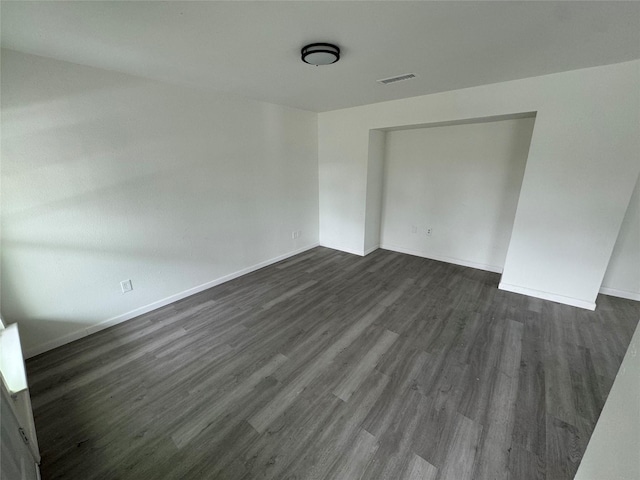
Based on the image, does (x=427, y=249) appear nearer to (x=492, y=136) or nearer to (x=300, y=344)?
(x=492, y=136)

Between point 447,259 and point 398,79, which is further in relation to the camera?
point 447,259

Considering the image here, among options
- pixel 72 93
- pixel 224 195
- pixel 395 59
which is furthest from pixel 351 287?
pixel 72 93

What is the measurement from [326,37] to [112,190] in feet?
7.33

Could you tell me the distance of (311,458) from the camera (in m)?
1.35

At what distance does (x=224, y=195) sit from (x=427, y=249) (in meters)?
3.23

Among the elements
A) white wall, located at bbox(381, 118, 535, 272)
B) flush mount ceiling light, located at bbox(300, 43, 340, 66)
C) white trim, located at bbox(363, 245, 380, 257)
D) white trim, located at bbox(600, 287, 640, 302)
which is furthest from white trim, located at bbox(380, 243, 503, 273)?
flush mount ceiling light, located at bbox(300, 43, 340, 66)

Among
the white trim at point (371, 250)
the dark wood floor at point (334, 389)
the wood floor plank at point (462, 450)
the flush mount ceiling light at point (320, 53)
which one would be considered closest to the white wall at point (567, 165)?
the dark wood floor at point (334, 389)

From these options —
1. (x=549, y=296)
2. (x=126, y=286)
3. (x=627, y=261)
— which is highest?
(x=627, y=261)

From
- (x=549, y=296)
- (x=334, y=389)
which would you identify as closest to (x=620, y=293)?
(x=549, y=296)

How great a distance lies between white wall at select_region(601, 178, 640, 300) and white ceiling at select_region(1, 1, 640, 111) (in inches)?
67.7

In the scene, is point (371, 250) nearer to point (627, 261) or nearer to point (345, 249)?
point (345, 249)

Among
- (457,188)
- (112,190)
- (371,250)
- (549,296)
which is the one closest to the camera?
(112,190)

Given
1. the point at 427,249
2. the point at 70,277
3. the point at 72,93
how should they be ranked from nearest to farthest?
1. the point at 72,93
2. the point at 70,277
3. the point at 427,249

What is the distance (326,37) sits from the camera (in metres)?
1.71
